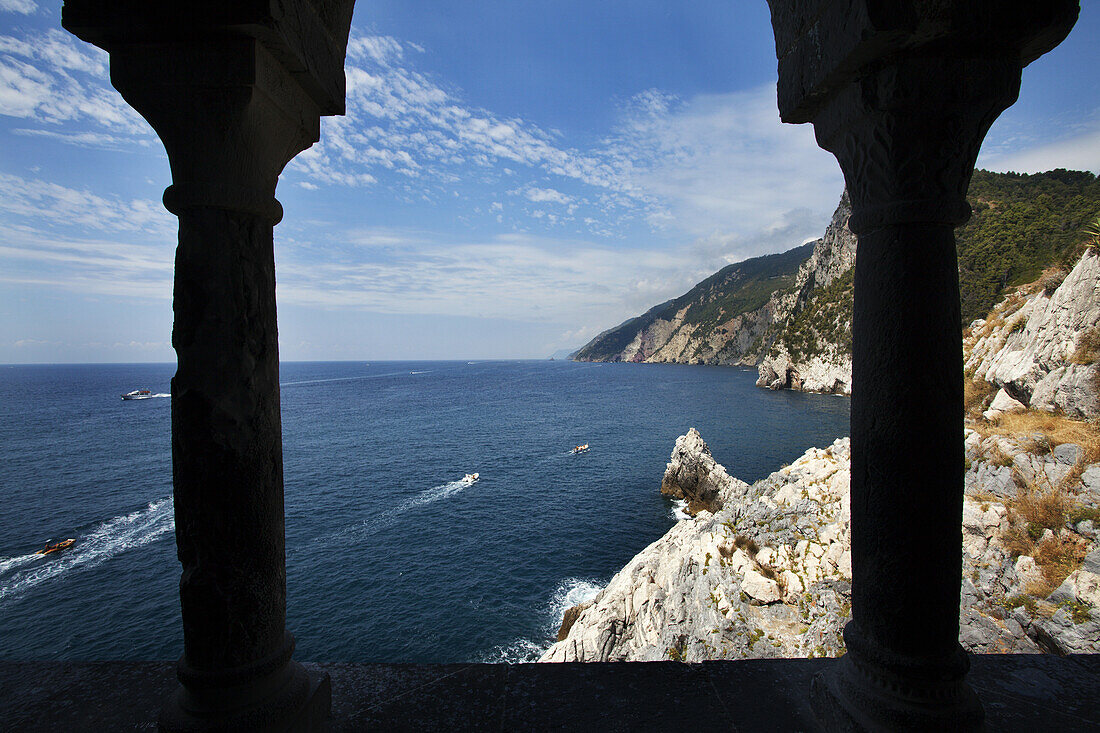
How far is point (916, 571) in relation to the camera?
217 cm

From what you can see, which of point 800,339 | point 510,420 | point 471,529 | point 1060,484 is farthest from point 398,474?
point 800,339

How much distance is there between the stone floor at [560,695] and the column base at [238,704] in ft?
1.00

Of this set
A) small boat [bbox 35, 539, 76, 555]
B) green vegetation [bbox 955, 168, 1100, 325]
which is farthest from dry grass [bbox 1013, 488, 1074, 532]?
small boat [bbox 35, 539, 76, 555]

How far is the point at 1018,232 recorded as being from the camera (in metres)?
44.8

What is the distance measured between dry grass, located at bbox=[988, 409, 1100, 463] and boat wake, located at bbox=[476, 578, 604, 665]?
13.5 m

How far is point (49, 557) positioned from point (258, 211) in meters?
31.3

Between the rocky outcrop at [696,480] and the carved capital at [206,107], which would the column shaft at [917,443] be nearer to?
the carved capital at [206,107]

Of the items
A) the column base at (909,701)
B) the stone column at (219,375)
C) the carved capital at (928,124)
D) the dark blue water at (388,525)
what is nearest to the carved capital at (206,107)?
the stone column at (219,375)

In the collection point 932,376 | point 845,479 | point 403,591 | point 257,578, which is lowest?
point 403,591

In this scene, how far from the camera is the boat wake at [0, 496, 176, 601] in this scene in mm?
21453

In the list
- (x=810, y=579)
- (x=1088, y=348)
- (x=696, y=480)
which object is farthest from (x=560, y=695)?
(x=696, y=480)

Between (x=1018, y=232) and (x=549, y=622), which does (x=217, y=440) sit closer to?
(x=549, y=622)

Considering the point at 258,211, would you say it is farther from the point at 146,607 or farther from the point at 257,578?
the point at 146,607

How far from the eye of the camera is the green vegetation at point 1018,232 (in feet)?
126
